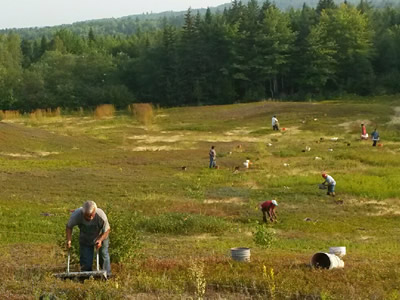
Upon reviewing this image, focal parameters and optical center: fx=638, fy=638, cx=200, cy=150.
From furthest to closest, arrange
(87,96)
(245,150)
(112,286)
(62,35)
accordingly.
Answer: (62,35), (87,96), (245,150), (112,286)

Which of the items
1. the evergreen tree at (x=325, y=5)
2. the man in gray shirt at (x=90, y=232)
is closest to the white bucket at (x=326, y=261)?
the man in gray shirt at (x=90, y=232)

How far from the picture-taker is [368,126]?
57531mm

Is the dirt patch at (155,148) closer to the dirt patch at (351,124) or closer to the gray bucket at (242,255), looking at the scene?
the dirt patch at (351,124)

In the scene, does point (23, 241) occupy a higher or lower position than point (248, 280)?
lower

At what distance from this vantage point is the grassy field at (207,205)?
1226 centimetres

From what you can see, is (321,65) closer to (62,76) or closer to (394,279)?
(62,76)

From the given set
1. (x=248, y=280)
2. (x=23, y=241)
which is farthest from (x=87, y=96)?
(x=248, y=280)

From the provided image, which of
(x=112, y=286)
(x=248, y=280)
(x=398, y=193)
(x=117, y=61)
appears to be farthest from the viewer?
(x=117, y=61)

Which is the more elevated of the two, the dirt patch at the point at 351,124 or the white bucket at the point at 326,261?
the white bucket at the point at 326,261

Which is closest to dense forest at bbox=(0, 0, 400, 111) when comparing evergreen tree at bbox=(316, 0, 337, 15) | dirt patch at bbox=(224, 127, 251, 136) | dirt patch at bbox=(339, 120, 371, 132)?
evergreen tree at bbox=(316, 0, 337, 15)

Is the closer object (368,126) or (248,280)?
(248,280)

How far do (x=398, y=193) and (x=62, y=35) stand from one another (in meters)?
128

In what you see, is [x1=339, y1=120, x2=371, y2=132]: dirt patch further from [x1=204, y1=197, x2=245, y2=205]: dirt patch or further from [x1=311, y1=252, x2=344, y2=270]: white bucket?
[x1=311, y1=252, x2=344, y2=270]: white bucket

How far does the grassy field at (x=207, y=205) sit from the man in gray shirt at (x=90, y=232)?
2.34ft
